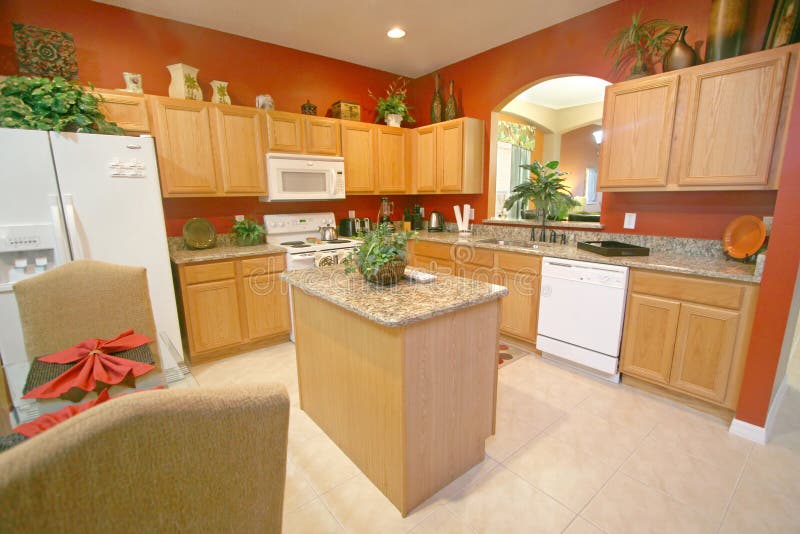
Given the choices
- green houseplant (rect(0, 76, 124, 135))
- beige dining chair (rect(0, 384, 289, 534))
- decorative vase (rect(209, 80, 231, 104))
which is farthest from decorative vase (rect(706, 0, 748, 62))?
green houseplant (rect(0, 76, 124, 135))

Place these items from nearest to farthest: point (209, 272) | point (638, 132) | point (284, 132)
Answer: point (638, 132)
point (209, 272)
point (284, 132)

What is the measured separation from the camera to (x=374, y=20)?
316 cm

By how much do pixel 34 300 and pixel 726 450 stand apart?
11.5 feet

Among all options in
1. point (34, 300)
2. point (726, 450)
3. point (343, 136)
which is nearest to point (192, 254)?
point (34, 300)

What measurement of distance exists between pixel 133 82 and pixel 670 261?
4.21m

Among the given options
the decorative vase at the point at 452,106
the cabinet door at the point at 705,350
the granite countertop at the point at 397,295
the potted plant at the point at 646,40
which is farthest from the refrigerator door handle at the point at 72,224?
the potted plant at the point at 646,40

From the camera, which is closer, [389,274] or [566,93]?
[389,274]

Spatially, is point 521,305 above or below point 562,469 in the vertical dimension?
above

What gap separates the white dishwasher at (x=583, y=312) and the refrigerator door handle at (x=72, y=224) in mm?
3303

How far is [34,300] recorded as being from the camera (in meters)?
1.47

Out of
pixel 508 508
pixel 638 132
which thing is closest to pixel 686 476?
pixel 508 508

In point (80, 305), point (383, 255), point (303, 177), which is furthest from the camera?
point (303, 177)

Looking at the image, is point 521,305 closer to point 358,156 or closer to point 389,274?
point 389,274

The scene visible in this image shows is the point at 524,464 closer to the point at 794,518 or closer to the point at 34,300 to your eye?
the point at 794,518
